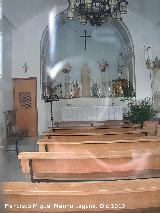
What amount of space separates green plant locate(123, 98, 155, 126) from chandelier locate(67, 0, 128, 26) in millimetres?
622

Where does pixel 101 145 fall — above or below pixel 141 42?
below

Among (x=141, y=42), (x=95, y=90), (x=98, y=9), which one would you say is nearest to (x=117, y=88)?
(x=95, y=90)

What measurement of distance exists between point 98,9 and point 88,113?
3.42 feet

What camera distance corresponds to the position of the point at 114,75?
3.90 m

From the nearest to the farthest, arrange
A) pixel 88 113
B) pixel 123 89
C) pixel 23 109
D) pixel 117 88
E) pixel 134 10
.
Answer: pixel 23 109 → pixel 134 10 → pixel 88 113 → pixel 123 89 → pixel 117 88

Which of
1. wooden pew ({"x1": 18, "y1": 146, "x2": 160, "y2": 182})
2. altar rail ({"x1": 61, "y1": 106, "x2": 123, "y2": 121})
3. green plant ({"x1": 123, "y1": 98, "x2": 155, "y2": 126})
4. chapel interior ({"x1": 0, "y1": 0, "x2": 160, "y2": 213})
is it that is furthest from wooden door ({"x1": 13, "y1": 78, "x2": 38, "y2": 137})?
wooden pew ({"x1": 18, "y1": 146, "x2": 160, "y2": 182})

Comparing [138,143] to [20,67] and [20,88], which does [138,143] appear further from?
[20,67]

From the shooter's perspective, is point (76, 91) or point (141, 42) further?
point (76, 91)

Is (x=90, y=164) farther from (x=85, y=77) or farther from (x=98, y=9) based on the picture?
(x=85, y=77)

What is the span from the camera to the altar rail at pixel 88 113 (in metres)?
3.19

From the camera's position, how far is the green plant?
2318 mm

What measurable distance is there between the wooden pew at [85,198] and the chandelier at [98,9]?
5.79 feet

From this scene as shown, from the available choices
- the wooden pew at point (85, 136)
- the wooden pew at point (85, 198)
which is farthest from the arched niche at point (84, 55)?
the wooden pew at point (85, 198)

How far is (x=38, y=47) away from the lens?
2.94m
